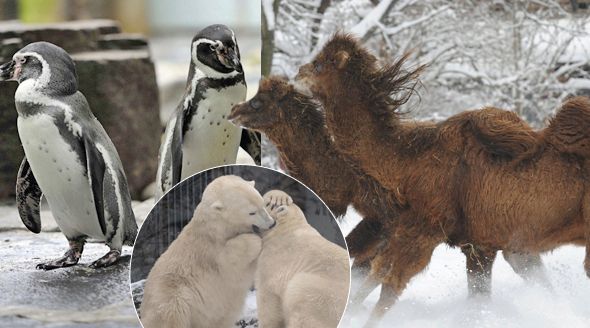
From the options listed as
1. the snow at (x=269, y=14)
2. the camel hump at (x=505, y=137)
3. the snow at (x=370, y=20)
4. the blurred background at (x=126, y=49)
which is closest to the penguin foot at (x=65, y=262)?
the blurred background at (x=126, y=49)

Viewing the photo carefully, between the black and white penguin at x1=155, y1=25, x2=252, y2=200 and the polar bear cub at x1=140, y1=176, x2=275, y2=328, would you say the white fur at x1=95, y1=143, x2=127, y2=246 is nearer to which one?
the black and white penguin at x1=155, y1=25, x2=252, y2=200

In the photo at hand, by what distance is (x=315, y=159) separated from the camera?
150 cm

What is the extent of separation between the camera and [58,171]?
4.94ft

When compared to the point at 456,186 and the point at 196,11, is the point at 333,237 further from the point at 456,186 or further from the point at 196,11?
the point at 196,11

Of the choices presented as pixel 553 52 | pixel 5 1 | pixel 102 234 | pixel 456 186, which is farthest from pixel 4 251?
pixel 553 52

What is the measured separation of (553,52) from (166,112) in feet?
3.24

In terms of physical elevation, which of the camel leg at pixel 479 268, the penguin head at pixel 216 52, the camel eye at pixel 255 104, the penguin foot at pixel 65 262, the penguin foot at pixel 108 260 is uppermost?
the penguin head at pixel 216 52

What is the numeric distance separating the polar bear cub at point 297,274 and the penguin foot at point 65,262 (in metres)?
0.45

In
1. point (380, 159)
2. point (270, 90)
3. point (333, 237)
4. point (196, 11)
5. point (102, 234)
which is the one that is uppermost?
point (196, 11)

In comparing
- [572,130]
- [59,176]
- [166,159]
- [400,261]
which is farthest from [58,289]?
[572,130]

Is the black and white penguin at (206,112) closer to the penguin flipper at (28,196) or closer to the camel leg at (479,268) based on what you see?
the penguin flipper at (28,196)

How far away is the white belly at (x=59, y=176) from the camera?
1471mm

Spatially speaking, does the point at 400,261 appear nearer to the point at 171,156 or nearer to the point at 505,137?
the point at 505,137

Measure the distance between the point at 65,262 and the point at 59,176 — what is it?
195 millimetres
